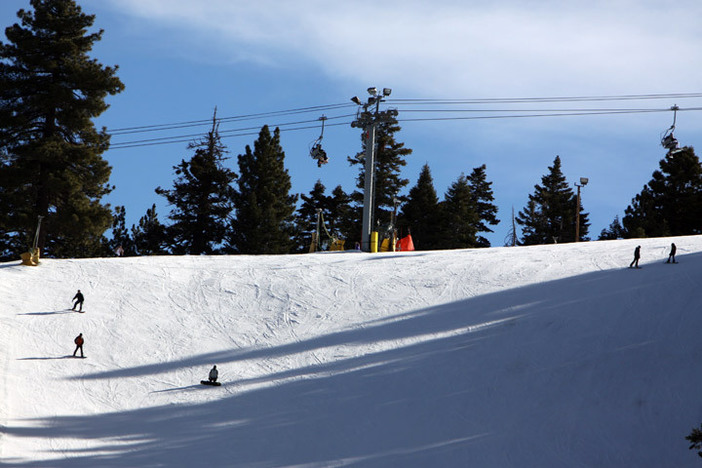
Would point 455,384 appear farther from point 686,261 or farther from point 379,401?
point 686,261

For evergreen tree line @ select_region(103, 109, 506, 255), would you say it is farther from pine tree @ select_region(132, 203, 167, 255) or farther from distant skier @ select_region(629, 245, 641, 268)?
distant skier @ select_region(629, 245, 641, 268)

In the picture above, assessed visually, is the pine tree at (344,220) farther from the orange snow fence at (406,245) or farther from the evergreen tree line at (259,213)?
the orange snow fence at (406,245)

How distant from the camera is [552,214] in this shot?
72438mm

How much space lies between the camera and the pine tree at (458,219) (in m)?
65.4

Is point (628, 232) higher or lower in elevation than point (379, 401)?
higher

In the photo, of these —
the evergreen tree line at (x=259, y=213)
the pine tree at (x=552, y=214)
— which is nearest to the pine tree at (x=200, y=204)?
the evergreen tree line at (x=259, y=213)

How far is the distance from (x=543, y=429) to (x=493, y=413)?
1.47 m

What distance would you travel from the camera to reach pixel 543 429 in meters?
21.0

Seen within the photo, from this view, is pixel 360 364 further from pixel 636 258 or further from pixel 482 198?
pixel 482 198

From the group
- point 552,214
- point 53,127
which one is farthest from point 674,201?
point 53,127

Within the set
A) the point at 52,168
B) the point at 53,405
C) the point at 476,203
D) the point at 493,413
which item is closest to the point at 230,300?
the point at 53,405

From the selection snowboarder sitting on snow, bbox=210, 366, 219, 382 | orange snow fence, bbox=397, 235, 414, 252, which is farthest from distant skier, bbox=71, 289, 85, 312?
orange snow fence, bbox=397, 235, 414, 252

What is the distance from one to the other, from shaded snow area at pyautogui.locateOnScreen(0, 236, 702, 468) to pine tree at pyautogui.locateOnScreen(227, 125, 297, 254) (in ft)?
75.2

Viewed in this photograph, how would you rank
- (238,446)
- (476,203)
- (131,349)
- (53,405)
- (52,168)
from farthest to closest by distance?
(476,203)
(52,168)
(131,349)
(53,405)
(238,446)
